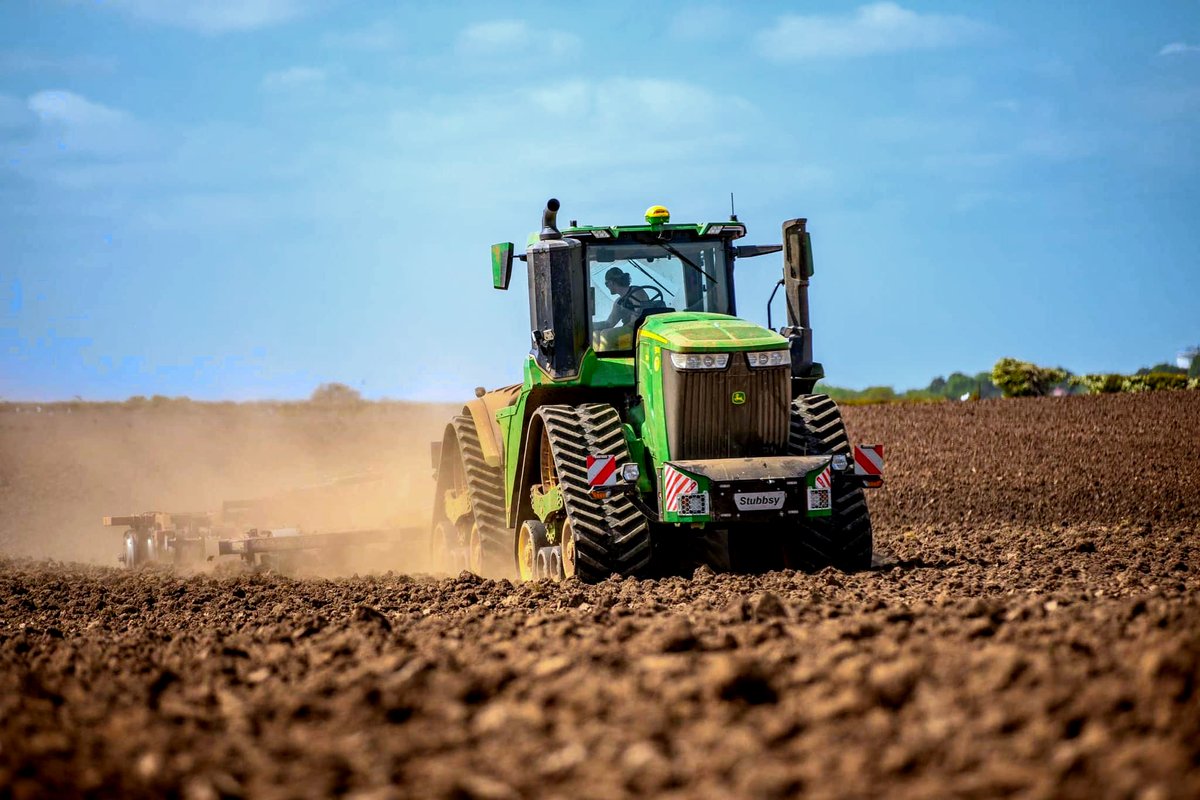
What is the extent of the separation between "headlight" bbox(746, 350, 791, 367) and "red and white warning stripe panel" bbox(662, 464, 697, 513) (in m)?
1.10

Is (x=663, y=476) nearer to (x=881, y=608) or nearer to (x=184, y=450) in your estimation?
(x=881, y=608)

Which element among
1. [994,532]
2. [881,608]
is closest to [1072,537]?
[994,532]

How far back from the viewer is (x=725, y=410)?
419 inches

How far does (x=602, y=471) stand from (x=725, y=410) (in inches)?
43.5

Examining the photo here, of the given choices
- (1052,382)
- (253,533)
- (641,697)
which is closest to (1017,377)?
(1052,382)

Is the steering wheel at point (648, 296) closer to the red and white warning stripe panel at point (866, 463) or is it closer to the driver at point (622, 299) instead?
the driver at point (622, 299)

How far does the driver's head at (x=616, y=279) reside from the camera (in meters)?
11.7

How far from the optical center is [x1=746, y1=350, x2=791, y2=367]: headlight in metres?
10.6

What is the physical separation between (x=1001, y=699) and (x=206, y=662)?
3.86m

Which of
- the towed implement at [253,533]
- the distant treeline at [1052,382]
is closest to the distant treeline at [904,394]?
the distant treeline at [1052,382]

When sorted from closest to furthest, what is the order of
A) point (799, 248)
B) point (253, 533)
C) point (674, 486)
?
1. point (674, 486)
2. point (799, 248)
3. point (253, 533)

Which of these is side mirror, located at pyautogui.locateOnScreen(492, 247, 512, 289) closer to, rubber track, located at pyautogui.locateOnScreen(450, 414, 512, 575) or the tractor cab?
the tractor cab

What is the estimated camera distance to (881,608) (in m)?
7.51

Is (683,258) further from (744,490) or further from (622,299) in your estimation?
(744,490)
